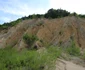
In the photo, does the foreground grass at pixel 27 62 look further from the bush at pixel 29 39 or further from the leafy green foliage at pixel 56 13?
the leafy green foliage at pixel 56 13

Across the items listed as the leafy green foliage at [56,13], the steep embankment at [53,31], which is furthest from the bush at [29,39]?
the leafy green foliage at [56,13]

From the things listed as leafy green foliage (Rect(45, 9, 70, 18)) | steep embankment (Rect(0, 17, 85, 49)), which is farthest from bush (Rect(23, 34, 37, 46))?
leafy green foliage (Rect(45, 9, 70, 18))

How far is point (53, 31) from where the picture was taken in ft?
136

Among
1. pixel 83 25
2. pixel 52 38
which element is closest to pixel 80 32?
pixel 83 25

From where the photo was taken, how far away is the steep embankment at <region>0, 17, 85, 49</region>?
37.8 metres

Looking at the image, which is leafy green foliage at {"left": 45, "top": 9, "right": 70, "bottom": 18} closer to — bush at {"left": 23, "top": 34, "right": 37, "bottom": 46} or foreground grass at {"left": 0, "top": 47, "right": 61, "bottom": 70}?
bush at {"left": 23, "top": 34, "right": 37, "bottom": 46}

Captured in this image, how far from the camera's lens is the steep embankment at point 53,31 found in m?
37.8

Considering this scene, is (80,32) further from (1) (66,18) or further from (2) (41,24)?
(2) (41,24)

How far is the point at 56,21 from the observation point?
140 feet

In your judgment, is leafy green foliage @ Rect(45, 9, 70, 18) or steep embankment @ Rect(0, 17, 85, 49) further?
leafy green foliage @ Rect(45, 9, 70, 18)

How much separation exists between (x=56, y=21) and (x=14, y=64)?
1235 inches

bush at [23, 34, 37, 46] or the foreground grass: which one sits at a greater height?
the foreground grass

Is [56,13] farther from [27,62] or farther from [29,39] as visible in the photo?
[27,62]

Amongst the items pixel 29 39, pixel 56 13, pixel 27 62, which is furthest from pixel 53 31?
pixel 27 62
